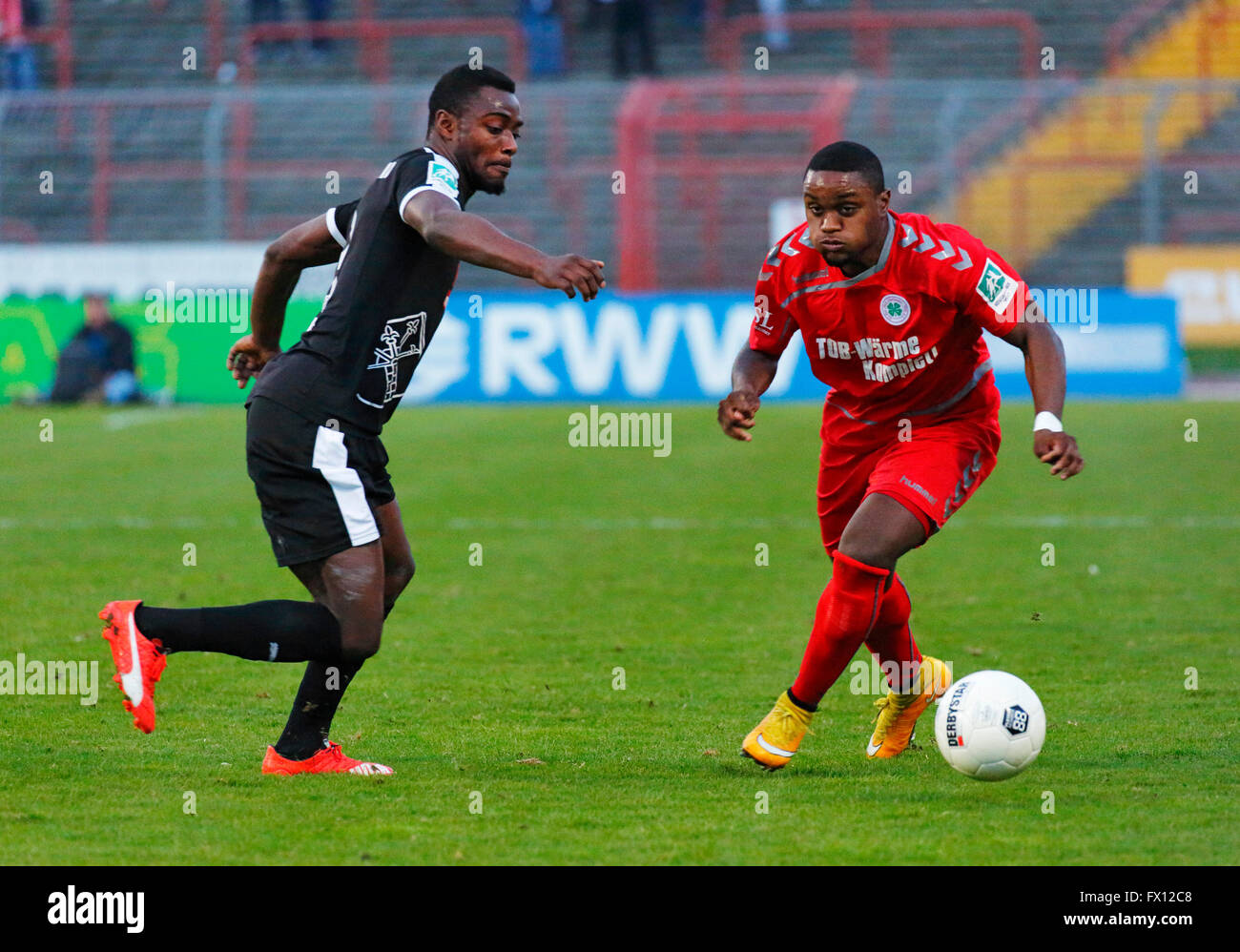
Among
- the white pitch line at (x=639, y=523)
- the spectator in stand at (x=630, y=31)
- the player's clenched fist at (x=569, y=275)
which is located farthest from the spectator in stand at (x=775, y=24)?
the player's clenched fist at (x=569, y=275)

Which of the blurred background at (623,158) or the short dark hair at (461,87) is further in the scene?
the blurred background at (623,158)

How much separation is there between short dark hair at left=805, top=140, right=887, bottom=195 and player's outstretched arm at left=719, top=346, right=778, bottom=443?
734 mm

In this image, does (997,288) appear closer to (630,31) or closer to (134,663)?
(134,663)

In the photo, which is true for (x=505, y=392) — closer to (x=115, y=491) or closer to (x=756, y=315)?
(x=115, y=491)

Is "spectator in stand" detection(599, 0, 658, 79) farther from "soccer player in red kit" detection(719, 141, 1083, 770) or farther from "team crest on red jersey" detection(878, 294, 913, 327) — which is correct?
"team crest on red jersey" detection(878, 294, 913, 327)

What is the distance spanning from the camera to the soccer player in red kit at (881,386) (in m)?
5.77

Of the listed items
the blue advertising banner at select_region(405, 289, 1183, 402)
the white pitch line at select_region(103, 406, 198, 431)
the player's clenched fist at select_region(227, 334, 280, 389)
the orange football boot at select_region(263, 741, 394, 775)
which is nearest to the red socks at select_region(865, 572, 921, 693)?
the orange football boot at select_region(263, 741, 394, 775)

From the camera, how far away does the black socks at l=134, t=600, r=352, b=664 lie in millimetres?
5496

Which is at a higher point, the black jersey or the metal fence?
the metal fence

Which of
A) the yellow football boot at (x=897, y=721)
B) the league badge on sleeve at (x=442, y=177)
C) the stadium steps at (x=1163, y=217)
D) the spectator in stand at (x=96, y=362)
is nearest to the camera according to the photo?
the league badge on sleeve at (x=442, y=177)

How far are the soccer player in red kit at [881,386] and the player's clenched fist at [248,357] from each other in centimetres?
164

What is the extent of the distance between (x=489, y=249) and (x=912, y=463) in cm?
178

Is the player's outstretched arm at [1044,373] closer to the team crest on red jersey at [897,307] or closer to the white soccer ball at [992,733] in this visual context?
the team crest on red jersey at [897,307]
